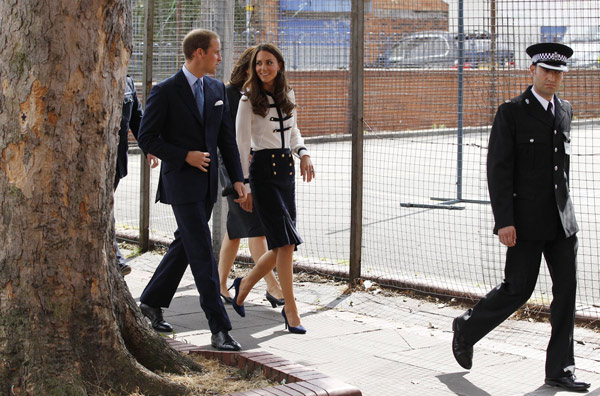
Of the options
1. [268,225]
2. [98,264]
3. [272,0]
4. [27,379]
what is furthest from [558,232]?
[272,0]

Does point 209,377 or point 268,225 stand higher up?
point 268,225

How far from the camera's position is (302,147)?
22.5ft

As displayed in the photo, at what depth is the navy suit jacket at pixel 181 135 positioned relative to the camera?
5762 millimetres

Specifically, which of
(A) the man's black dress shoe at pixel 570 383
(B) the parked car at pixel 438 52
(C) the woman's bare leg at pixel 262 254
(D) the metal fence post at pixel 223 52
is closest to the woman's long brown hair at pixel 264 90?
(C) the woman's bare leg at pixel 262 254

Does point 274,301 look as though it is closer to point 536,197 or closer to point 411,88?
point 536,197

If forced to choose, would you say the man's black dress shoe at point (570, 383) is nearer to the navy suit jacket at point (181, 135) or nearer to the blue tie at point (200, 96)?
the navy suit jacket at point (181, 135)

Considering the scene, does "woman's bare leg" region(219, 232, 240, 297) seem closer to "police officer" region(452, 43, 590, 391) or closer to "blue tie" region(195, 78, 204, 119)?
"blue tie" region(195, 78, 204, 119)

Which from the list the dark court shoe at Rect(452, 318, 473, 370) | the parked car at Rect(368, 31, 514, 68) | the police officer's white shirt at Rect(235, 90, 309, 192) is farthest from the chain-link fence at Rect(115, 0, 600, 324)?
the police officer's white shirt at Rect(235, 90, 309, 192)

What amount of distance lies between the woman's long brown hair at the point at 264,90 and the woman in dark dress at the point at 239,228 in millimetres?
319

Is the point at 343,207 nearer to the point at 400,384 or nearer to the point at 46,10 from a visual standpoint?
the point at 400,384

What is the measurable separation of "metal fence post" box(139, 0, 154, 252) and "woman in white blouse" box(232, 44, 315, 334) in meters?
3.35

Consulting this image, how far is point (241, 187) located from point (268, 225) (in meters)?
0.41

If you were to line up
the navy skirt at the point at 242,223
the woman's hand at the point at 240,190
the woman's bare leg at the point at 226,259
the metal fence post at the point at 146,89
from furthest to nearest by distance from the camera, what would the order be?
1. the metal fence post at the point at 146,89
2. the woman's bare leg at the point at 226,259
3. the navy skirt at the point at 242,223
4. the woman's hand at the point at 240,190

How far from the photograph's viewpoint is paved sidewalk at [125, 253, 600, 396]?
523 cm
